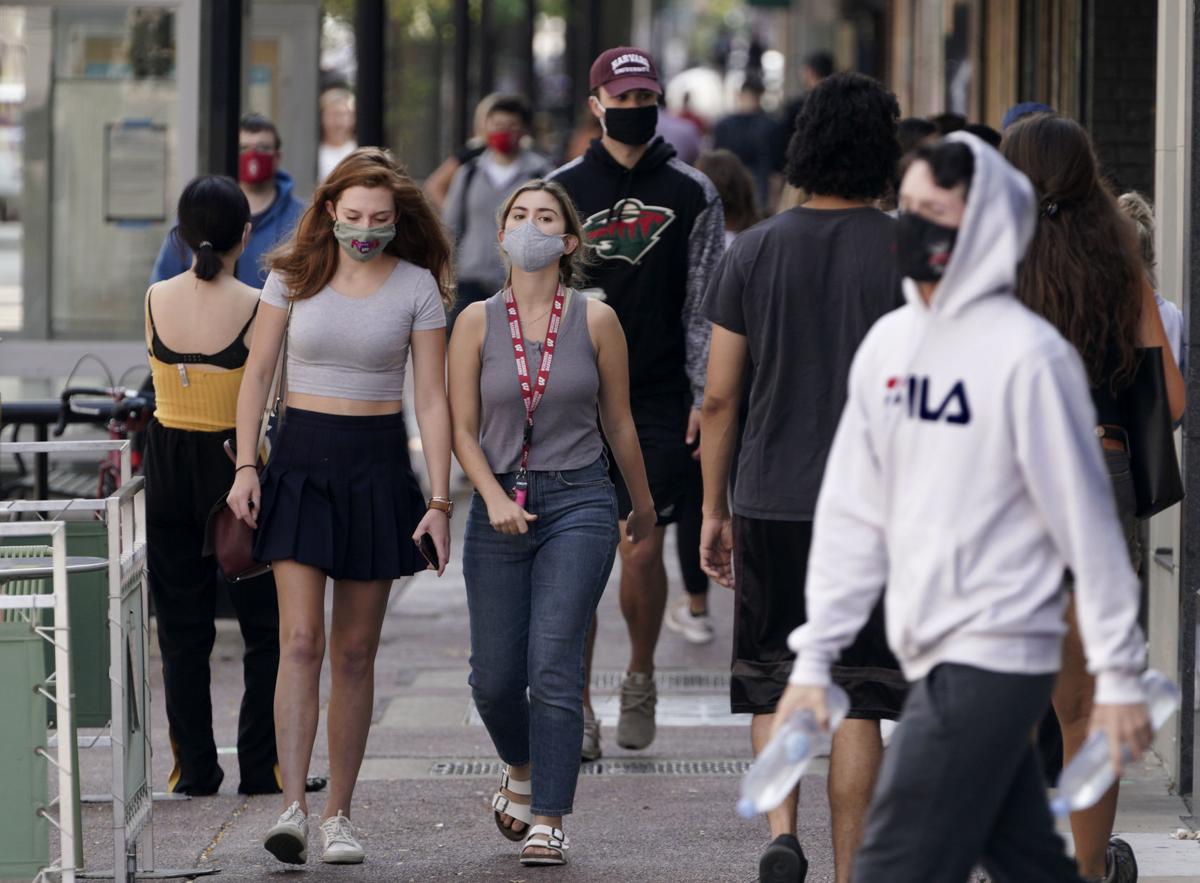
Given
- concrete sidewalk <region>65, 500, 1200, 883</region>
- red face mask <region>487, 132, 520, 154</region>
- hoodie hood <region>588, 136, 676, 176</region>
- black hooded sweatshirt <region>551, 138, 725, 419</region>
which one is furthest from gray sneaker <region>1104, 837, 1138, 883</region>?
red face mask <region>487, 132, 520, 154</region>

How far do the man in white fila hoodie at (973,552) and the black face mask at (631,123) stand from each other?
3.23 metres

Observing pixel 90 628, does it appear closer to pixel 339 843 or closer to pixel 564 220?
pixel 339 843

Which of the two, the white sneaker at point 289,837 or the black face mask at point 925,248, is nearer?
the black face mask at point 925,248

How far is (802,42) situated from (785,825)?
127 feet

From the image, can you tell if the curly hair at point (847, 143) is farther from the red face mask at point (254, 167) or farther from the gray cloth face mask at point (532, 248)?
the red face mask at point (254, 167)

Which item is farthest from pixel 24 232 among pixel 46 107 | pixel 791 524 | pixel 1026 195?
pixel 1026 195

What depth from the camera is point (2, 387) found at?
32.2 ft

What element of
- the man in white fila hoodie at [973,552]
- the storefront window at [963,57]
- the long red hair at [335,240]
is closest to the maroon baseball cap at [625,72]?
the long red hair at [335,240]

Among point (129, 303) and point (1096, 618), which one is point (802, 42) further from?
point (1096, 618)

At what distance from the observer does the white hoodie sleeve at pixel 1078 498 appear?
3312mm

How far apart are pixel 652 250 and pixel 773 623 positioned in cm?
215

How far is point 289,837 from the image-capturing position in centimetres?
529

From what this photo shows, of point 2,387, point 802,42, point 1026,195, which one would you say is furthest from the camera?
point 802,42

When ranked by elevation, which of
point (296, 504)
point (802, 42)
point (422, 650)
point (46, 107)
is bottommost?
point (422, 650)
